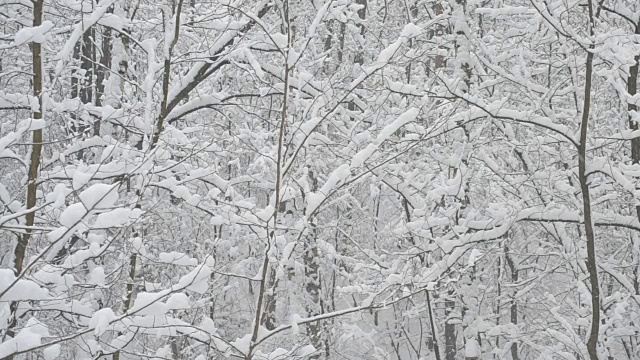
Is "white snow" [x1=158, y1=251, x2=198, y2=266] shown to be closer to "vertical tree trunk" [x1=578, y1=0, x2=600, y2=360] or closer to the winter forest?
the winter forest

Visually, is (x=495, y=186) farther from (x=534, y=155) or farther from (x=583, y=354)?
(x=534, y=155)

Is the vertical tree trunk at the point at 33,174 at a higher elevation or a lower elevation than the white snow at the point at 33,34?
lower

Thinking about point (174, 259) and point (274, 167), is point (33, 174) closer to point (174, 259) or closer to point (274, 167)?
point (174, 259)

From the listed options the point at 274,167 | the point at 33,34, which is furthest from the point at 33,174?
the point at 274,167

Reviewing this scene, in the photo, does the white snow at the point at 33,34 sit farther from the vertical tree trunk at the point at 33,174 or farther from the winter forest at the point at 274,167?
the vertical tree trunk at the point at 33,174

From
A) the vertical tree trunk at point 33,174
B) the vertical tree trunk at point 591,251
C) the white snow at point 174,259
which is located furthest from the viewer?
the vertical tree trunk at point 591,251

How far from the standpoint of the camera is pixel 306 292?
32.8 feet

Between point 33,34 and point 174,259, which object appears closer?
point 33,34

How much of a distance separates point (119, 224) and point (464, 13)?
229 inches

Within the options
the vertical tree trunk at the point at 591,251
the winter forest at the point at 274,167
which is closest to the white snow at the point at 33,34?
the winter forest at the point at 274,167

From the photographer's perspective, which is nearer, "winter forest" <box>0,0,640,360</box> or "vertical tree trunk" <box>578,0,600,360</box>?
"winter forest" <box>0,0,640,360</box>

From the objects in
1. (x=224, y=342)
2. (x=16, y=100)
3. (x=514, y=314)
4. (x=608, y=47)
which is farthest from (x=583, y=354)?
(x=514, y=314)

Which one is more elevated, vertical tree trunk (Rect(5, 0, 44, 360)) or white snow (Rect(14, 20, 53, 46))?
white snow (Rect(14, 20, 53, 46))

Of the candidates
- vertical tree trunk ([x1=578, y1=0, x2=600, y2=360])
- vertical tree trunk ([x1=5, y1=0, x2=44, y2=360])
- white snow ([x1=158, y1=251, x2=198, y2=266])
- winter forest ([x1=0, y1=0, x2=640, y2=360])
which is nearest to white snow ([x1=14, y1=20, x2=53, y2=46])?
winter forest ([x1=0, y1=0, x2=640, y2=360])
